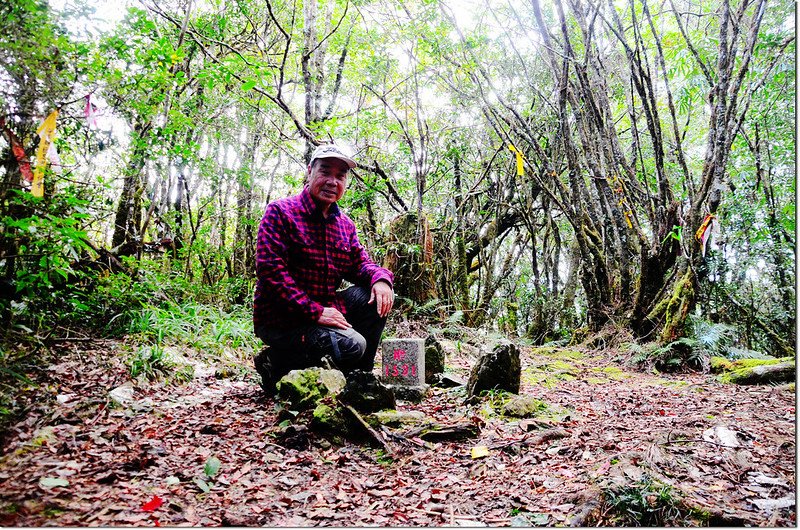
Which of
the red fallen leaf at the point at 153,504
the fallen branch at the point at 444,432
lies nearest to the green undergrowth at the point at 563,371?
the fallen branch at the point at 444,432

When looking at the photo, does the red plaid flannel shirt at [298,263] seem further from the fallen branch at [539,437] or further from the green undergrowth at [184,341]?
the fallen branch at [539,437]

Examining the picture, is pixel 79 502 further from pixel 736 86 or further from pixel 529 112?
pixel 529 112

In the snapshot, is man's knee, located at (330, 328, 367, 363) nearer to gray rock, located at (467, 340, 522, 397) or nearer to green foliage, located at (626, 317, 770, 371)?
gray rock, located at (467, 340, 522, 397)

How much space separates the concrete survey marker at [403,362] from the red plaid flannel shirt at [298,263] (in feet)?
2.07

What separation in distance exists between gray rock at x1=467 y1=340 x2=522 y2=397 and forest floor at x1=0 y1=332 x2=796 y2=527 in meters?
0.27

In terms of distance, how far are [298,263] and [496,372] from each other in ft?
6.01

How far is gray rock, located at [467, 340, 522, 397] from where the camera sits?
3.64 metres

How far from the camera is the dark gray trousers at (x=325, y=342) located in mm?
3100

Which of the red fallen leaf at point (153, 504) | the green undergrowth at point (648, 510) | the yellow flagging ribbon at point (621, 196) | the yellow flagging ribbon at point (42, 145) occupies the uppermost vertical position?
the yellow flagging ribbon at point (621, 196)

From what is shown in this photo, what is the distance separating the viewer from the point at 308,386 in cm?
285

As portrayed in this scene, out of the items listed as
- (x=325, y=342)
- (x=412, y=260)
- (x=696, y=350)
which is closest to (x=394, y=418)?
(x=325, y=342)

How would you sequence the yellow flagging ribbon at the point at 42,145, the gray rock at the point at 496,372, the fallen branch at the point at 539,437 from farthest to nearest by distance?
the gray rock at the point at 496,372 → the fallen branch at the point at 539,437 → the yellow flagging ribbon at the point at 42,145

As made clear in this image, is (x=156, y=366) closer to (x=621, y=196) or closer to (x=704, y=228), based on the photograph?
(x=704, y=228)

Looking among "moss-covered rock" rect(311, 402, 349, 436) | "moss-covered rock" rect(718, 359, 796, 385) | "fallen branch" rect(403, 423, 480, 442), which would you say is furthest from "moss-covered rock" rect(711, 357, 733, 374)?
"moss-covered rock" rect(311, 402, 349, 436)
